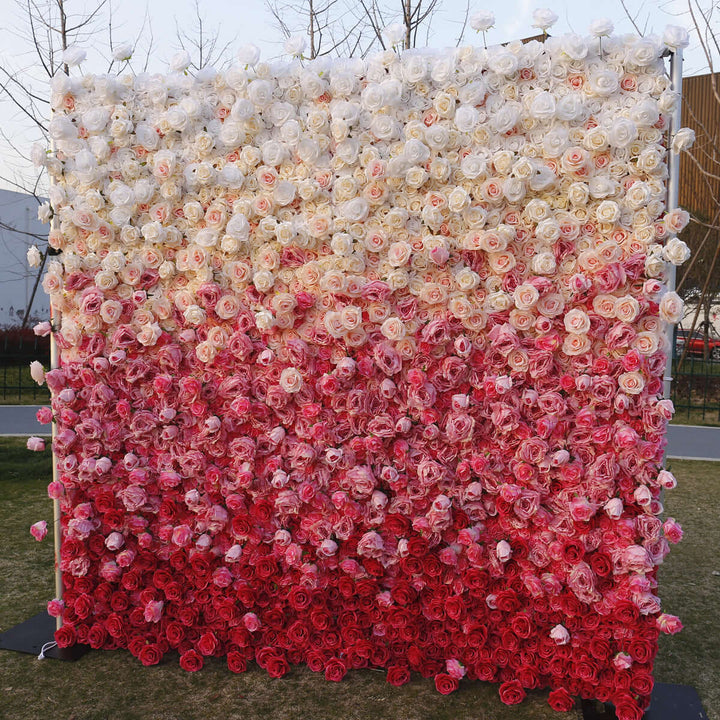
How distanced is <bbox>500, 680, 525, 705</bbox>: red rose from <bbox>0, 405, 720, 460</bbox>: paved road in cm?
573

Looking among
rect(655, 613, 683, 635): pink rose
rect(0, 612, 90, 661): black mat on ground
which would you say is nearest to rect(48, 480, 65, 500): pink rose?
rect(0, 612, 90, 661): black mat on ground

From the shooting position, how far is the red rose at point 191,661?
300 centimetres

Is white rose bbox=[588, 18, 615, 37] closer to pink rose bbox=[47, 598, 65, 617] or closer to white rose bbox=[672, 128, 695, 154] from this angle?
white rose bbox=[672, 128, 695, 154]

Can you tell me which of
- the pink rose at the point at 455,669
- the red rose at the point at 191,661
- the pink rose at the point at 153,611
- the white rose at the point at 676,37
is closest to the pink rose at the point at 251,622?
the red rose at the point at 191,661

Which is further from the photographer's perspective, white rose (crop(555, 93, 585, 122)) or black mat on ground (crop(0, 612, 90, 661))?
black mat on ground (crop(0, 612, 90, 661))

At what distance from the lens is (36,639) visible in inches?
129

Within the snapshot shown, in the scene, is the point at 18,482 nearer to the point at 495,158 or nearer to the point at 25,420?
the point at 25,420

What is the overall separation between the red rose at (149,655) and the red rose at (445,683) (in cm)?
122

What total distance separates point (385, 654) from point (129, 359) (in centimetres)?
165

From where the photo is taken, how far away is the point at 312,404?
286 cm

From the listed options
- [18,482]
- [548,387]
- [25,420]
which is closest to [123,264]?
[548,387]

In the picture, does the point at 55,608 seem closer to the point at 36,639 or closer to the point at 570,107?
the point at 36,639

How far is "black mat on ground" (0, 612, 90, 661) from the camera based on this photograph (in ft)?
10.3

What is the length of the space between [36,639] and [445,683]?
1911 mm
